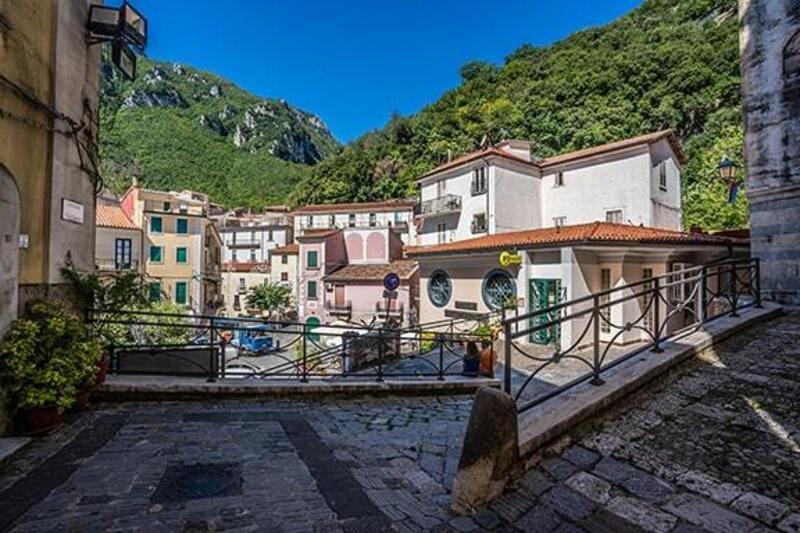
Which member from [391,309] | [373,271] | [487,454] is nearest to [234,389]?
[487,454]

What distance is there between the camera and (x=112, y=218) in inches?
1161

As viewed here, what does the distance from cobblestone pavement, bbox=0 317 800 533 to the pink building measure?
2552 cm

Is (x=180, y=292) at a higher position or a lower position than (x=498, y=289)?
lower

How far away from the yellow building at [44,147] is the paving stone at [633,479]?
618cm

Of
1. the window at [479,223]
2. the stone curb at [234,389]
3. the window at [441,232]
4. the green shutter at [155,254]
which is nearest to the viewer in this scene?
the stone curb at [234,389]

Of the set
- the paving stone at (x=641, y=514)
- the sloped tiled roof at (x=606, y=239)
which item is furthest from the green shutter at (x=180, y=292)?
the paving stone at (x=641, y=514)

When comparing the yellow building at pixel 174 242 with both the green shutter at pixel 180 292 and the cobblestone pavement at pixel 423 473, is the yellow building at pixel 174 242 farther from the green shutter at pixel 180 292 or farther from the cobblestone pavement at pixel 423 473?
the cobblestone pavement at pixel 423 473

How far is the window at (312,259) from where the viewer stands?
3603cm

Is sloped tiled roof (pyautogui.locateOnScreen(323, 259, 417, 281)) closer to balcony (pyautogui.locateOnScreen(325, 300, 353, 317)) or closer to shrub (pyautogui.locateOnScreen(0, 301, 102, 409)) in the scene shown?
balcony (pyautogui.locateOnScreen(325, 300, 353, 317))

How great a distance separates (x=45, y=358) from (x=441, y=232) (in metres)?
25.6

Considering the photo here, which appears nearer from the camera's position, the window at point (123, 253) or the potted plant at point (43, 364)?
the potted plant at point (43, 364)

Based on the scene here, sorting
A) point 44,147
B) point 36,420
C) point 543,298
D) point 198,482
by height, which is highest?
point 44,147

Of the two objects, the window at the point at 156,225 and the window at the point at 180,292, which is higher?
the window at the point at 156,225

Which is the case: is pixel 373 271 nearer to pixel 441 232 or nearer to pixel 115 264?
pixel 441 232
